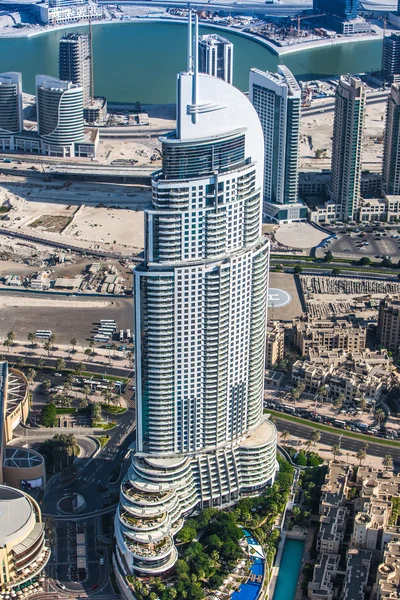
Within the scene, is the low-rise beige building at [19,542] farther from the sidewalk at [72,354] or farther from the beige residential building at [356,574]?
the sidewalk at [72,354]

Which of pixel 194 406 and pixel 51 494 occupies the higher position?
pixel 194 406

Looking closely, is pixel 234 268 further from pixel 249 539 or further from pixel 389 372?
pixel 389 372

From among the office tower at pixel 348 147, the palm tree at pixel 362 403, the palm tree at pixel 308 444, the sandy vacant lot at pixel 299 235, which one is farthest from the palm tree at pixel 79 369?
the office tower at pixel 348 147

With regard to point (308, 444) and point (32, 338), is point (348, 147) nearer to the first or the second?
point (32, 338)

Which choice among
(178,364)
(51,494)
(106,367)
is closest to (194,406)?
(178,364)

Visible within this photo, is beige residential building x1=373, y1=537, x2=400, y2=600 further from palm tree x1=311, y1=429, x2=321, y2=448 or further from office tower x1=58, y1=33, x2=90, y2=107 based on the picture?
office tower x1=58, y1=33, x2=90, y2=107

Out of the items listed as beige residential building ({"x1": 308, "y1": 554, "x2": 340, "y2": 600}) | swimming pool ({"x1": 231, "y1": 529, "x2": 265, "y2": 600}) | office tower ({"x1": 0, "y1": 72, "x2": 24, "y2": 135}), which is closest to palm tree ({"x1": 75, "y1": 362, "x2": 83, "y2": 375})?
swimming pool ({"x1": 231, "y1": 529, "x2": 265, "y2": 600})

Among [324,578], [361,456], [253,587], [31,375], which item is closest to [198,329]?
[253,587]
